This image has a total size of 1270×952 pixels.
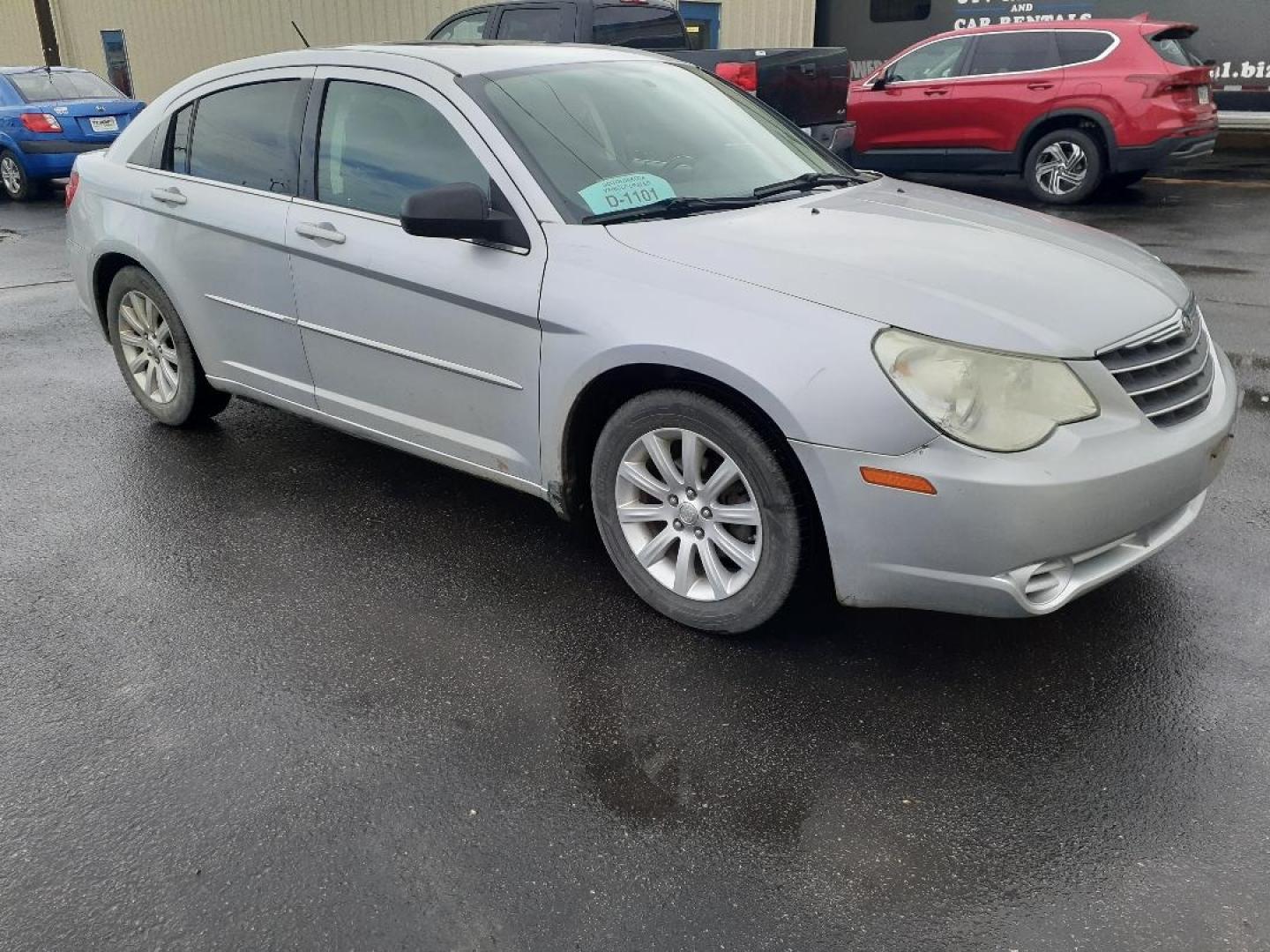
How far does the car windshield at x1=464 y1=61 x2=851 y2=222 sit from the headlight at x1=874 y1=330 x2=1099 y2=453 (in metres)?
1.14

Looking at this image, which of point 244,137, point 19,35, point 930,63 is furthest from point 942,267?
point 19,35

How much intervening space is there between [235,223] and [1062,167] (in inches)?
362

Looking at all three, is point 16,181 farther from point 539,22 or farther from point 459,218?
point 459,218

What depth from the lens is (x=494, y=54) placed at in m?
3.96

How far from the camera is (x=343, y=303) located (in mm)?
3855

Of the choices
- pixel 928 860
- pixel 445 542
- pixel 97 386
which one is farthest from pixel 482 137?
pixel 97 386

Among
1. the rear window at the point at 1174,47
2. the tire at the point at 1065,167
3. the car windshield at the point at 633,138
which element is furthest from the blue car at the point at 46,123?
the rear window at the point at 1174,47

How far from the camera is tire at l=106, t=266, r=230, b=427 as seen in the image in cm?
476

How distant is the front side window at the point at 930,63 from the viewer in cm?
1153

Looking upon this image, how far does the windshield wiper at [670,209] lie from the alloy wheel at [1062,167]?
8456 millimetres

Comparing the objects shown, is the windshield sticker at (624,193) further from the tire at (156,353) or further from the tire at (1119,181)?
the tire at (1119,181)

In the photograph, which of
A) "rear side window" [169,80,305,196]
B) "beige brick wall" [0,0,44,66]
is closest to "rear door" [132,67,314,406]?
"rear side window" [169,80,305,196]

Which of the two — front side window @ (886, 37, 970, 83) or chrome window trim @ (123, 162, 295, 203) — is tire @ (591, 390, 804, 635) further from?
front side window @ (886, 37, 970, 83)

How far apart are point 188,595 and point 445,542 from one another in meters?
0.88
